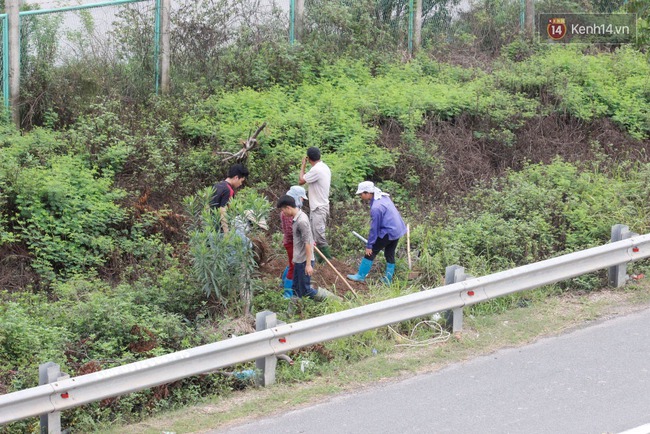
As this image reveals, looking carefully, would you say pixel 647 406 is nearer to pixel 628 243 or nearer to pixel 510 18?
pixel 628 243

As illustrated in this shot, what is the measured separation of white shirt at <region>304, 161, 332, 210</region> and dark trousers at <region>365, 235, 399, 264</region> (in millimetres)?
1029

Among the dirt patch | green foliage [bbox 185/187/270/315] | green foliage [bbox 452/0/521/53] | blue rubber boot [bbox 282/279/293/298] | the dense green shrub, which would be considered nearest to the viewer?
green foliage [bbox 185/187/270/315]

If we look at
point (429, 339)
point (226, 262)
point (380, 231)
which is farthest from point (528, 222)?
point (226, 262)

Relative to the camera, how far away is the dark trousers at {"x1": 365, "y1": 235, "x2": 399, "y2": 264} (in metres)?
11.4

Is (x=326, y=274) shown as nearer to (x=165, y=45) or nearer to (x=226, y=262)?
(x=226, y=262)

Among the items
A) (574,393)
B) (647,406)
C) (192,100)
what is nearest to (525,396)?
(574,393)

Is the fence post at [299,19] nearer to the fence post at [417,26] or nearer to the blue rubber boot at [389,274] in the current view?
the fence post at [417,26]

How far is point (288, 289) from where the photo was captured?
35.4 ft

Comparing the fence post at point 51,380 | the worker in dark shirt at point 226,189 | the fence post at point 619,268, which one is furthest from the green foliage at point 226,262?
the fence post at point 619,268

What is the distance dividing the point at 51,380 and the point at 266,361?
1.92 meters

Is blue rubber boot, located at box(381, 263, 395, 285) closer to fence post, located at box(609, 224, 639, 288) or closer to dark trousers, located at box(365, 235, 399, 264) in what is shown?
dark trousers, located at box(365, 235, 399, 264)

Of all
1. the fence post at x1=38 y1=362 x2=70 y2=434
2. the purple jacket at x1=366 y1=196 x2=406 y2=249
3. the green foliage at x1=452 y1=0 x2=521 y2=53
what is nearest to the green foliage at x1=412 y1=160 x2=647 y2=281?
the purple jacket at x1=366 y1=196 x2=406 y2=249

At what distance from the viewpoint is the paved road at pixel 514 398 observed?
23.7 ft

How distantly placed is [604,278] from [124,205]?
6344 millimetres
